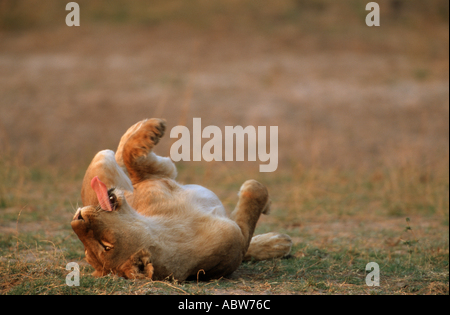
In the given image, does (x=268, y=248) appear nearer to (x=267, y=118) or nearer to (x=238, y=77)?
(x=267, y=118)

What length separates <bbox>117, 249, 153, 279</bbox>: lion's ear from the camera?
2660 millimetres

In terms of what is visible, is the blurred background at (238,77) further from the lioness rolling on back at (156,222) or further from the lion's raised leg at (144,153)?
the lioness rolling on back at (156,222)

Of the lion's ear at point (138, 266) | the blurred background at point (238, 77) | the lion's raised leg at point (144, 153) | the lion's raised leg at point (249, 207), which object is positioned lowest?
the lion's ear at point (138, 266)

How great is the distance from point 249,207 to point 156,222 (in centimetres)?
73

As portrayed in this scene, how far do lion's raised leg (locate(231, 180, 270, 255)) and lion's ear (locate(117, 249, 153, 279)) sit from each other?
762mm

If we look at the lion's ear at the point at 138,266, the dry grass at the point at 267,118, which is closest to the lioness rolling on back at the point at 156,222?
the lion's ear at the point at 138,266

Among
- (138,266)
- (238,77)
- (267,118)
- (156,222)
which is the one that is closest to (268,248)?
(156,222)

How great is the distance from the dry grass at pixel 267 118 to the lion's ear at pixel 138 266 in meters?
0.09

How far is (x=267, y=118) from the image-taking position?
30.3 ft

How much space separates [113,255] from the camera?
8.67ft

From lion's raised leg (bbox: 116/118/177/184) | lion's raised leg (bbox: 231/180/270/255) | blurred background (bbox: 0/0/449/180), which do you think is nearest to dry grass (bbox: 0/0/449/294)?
blurred background (bbox: 0/0/449/180)

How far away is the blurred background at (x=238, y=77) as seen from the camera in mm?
8375

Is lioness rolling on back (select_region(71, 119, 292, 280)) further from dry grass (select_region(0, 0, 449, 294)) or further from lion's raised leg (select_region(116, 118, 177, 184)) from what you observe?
dry grass (select_region(0, 0, 449, 294))

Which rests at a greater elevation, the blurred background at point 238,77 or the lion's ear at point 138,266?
the blurred background at point 238,77
